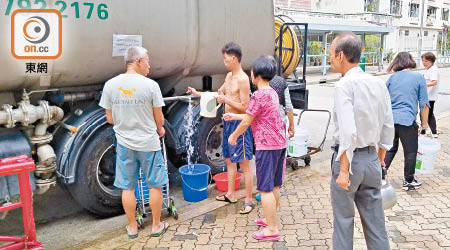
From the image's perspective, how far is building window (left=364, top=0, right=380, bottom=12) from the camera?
3556 centimetres

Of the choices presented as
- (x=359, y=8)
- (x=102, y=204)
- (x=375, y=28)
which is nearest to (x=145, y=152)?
(x=102, y=204)

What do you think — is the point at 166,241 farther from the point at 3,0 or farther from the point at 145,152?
Result: the point at 3,0

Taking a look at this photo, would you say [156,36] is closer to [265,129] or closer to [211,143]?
[265,129]

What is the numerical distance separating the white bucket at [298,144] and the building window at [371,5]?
33255 millimetres

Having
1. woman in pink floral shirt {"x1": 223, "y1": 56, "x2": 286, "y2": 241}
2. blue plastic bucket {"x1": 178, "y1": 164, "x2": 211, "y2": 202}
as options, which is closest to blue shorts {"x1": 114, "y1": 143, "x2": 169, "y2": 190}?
woman in pink floral shirt {"x1": 223, "y1": 56, "x2": 286, "y2": 241}

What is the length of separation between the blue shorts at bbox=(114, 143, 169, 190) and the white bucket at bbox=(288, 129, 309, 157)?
2.49 metres

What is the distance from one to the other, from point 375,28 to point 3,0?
1054 inches

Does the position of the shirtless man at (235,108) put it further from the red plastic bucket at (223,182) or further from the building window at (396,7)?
the building window at (396,7)

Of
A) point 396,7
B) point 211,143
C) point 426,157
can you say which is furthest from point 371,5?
point 211,143

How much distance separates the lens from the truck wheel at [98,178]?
158 inches

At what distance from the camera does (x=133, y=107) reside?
349cm

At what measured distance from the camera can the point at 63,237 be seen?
12.9ft

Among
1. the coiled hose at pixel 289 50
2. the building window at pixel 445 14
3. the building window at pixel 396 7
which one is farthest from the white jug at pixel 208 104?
the building window at pixel 445 14

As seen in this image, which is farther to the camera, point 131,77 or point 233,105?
point 233,105
